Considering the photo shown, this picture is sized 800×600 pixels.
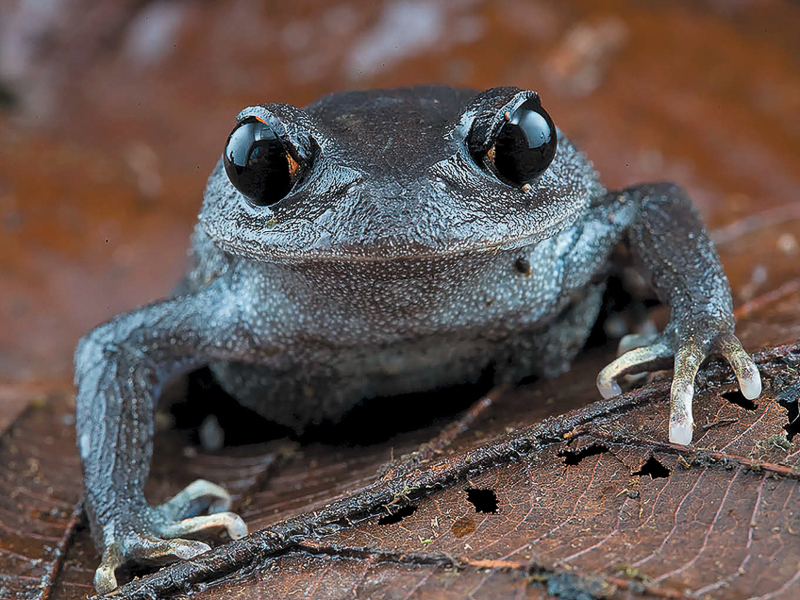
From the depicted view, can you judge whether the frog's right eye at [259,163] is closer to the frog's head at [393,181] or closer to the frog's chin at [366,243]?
the frog's head at [393,181]

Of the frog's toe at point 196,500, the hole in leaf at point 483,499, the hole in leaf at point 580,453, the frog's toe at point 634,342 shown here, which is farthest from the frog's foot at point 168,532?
the frog's toe at point 634,342

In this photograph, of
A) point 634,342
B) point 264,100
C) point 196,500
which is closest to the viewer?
point 196,500

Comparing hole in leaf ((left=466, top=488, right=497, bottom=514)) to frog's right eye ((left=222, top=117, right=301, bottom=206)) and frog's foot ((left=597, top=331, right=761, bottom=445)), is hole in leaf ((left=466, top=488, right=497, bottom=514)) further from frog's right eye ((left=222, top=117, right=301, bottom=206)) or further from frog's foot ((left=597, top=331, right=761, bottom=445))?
frog's right eye ((left=222, top=117, right=301, bottom=206))

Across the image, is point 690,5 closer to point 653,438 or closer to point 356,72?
point 356,72

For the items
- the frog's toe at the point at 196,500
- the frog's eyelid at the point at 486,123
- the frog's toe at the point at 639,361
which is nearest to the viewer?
the frog's eyelid at the point at 486,123

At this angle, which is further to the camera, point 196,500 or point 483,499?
point 196,500

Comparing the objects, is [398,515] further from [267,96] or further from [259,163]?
[267,96]

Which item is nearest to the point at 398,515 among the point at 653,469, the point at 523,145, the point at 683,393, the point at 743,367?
the point at 653,469
